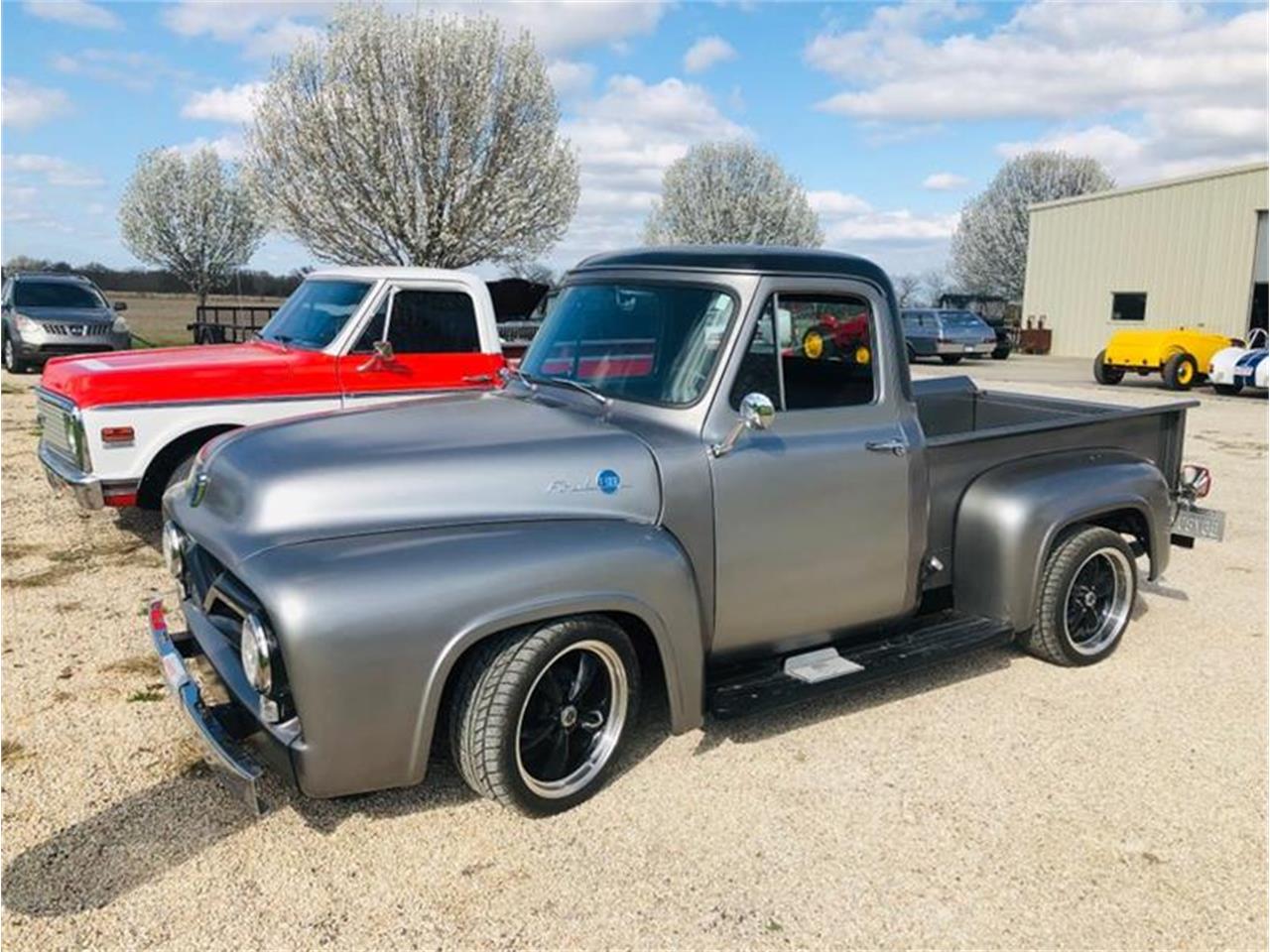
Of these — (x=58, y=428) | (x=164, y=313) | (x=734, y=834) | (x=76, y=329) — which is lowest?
(x=734, y=834)

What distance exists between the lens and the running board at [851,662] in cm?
375

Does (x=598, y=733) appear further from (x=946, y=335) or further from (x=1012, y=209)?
(x=1012, y=209)

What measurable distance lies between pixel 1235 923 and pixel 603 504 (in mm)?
2385

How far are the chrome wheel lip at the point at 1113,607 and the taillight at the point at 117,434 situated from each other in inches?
223

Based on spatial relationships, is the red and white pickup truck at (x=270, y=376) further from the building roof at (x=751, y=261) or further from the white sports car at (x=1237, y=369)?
the white sports car at (x=1237, y=369)

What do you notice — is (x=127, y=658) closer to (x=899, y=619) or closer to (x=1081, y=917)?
(x=899, y=619)

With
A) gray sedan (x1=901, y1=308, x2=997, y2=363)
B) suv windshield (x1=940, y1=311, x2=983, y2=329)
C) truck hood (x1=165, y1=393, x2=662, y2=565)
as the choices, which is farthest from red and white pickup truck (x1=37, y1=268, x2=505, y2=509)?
suv windshield (x1=940, y1=311, x2=983, y2=329)

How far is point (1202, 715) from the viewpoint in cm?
443

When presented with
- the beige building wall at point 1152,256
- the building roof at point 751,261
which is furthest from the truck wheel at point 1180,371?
the building roof at point 751,261

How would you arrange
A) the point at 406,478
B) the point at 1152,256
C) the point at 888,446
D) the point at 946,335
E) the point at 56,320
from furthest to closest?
the point at 1152,256 < the point at 946,335 < the point at 56,320 < the point at 888,446 < the point at 406,478

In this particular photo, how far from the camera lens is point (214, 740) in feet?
10.0

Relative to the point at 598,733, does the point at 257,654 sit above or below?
above

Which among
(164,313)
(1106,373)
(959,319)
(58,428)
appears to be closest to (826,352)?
(58,428)

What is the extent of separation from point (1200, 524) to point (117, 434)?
21.3 feet
